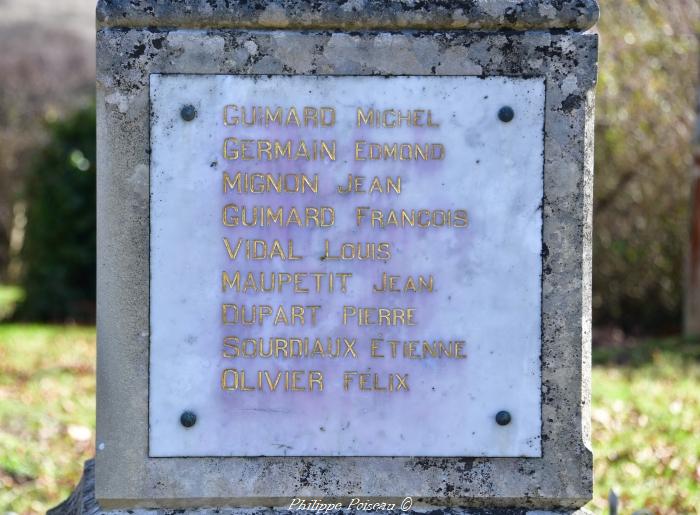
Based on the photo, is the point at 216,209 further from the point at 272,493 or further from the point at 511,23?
the point at 511,23

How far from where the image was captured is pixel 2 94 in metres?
19.9

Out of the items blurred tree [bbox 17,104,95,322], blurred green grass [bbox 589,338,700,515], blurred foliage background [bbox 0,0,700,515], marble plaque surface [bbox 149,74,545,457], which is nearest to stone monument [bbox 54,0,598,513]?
marble plaque surface [bbox 149,74,545,457]

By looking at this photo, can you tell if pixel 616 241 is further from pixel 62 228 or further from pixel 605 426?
pixel 62 228

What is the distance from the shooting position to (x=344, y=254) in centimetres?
260

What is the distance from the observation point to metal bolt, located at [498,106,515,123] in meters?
2.59

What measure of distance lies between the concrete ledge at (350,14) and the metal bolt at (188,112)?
23 centimetres

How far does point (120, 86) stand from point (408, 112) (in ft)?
2.69

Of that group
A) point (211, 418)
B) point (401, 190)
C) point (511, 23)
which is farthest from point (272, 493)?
point (511, 23)

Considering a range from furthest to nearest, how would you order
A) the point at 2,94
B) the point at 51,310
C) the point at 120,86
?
1. the point at 2,94
2. the point at 51,310
3. the point at 120,86

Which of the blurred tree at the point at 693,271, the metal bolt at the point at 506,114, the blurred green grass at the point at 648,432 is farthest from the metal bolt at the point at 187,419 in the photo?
the blurred tree at the point at 693,271

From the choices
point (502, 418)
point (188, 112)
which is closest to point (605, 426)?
point (502, 418)

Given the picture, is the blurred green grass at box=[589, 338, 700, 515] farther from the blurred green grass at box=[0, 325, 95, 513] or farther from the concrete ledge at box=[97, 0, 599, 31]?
the blurred green grass at box=[0, 325, 95, 513]

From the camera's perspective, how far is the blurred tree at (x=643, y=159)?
959cm

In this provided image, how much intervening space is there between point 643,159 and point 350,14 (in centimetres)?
806
